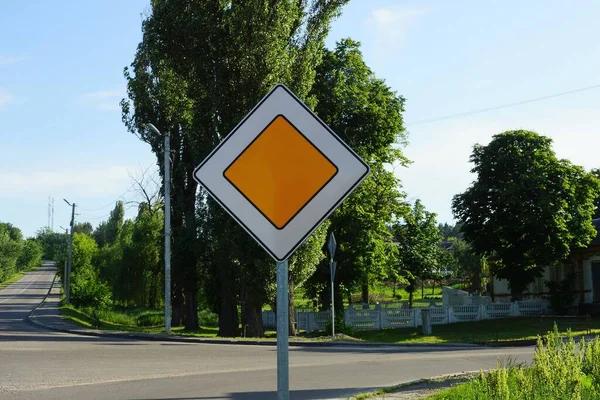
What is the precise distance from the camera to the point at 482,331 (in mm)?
30219

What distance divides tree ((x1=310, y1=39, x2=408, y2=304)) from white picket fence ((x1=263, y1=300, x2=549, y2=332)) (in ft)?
10.1

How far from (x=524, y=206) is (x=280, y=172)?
36353 mm

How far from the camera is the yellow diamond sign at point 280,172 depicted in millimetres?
3480

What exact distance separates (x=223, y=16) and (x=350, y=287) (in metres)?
19.2

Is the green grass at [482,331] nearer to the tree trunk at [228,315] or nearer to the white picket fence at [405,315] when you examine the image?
the white picket fence at [405,315]

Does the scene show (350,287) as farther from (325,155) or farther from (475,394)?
(325,155)

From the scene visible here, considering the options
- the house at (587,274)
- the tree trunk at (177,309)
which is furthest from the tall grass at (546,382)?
the tree trunk at (177,309)

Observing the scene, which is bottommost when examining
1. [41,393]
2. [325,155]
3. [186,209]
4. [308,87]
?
[41,393]

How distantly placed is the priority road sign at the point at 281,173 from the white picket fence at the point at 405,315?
1269 inches

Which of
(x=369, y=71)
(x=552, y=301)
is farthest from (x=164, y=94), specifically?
(x=552, y=301)

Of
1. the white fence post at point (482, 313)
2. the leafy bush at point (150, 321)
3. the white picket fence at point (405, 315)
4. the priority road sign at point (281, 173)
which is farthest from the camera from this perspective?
the leafy bush at point (150, 321)

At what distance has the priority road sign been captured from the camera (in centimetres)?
347

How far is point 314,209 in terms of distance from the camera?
11.4ft

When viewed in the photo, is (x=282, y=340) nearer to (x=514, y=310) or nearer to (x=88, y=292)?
(x=514, y=310)
